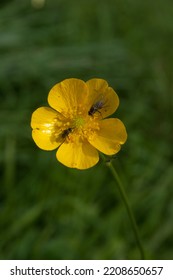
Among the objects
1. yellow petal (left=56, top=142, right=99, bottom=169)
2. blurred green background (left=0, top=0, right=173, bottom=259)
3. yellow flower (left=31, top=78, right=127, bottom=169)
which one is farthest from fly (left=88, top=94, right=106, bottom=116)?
blurred green background (left=0, top=0, right=173, bottom=259)

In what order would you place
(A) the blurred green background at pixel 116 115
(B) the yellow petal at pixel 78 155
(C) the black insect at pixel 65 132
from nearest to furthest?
(B) the yellow petal at pixel 78 155 < (C) the black insect at pixel 65 132 < (A) the blurred green background at pixel 116 115

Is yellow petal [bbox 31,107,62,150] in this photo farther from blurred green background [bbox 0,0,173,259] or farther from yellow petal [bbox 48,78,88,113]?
blurred green background [bbox 0,0,173,259]

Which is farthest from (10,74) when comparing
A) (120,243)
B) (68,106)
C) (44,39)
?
(68,106)

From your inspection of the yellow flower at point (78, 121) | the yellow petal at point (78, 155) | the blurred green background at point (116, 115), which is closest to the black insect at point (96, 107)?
the yellow flower at point (78, 121)

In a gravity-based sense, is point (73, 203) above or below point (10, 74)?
below

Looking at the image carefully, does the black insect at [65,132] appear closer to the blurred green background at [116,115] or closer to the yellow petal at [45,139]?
the yellow petal at [45,139]
